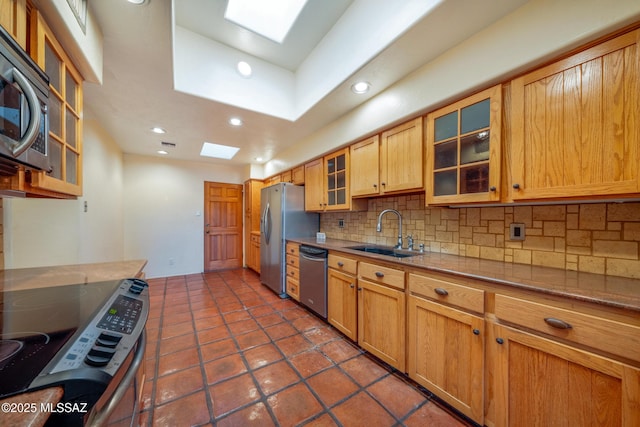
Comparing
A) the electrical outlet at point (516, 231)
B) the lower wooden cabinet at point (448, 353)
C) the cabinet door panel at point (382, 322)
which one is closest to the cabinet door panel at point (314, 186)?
the cabinet door panel at point (382, 322)

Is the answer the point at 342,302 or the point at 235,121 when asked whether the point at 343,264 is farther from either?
the point at 235,121

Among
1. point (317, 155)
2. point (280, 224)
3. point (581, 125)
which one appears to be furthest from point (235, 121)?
point (581, 125)

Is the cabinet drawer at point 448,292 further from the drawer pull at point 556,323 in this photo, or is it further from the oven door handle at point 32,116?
the oven door handle at point 32,116

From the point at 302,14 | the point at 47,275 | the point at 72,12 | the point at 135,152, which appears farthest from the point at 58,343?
the point at 135,152

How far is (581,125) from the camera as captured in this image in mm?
1106

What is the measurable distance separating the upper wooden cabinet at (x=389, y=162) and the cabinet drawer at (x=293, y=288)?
A: 1.43 metres

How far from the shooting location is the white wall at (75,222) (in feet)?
5.04

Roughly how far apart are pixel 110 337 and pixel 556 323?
171 centimetres

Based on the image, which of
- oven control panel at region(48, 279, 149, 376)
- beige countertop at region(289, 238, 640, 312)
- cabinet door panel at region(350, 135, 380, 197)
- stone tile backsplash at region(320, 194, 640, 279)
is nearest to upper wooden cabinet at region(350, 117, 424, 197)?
cabinet door panel at region(350, 135, 380, 197)

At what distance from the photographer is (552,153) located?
120 centimetres

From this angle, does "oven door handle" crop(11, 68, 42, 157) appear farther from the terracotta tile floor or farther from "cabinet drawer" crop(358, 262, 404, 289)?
"cabinet drawer" crop(358, 262, 404, 289)

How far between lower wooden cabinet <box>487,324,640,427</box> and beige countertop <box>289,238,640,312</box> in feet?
0.76

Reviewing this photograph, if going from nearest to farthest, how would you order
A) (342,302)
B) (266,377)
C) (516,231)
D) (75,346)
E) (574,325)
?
(75,346)
(574,325)
(516,231)
(266,377)
(342,302)

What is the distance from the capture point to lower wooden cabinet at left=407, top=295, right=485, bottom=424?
1237mm
